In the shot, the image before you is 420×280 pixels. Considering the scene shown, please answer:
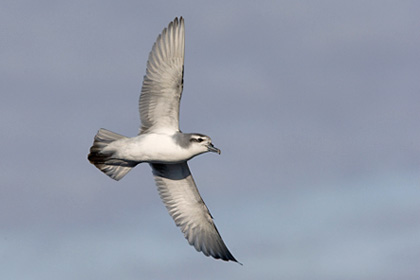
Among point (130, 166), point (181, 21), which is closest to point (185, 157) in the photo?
point (130, 166)

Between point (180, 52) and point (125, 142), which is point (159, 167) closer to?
point (125, 142)

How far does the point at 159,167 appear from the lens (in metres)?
19.2

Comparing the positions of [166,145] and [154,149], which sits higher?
[166,145]

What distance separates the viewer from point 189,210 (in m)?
19.4

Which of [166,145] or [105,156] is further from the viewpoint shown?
[105,156]

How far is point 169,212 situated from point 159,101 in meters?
3.14

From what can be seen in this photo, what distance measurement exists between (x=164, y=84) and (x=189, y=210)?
352 cm

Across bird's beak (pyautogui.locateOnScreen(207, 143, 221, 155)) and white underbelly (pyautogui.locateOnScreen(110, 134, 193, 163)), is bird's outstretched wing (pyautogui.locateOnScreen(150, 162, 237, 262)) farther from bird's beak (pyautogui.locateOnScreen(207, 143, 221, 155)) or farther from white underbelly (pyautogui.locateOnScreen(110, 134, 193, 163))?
bird's beak (pyautogui.locateOnScreen(207, 143, 221, 155))

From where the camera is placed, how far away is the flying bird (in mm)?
17375

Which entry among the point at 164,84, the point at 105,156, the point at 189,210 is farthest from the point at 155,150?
the point at 189,210

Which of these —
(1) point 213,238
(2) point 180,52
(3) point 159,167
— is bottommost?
(1) point 213,238

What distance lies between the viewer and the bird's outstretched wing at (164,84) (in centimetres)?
1770

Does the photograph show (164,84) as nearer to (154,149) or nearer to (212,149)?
(154,149)

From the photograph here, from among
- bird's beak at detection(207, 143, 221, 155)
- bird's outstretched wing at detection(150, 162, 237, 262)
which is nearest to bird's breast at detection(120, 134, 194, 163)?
bird's beak at detection(207, 143, 221, 155)
